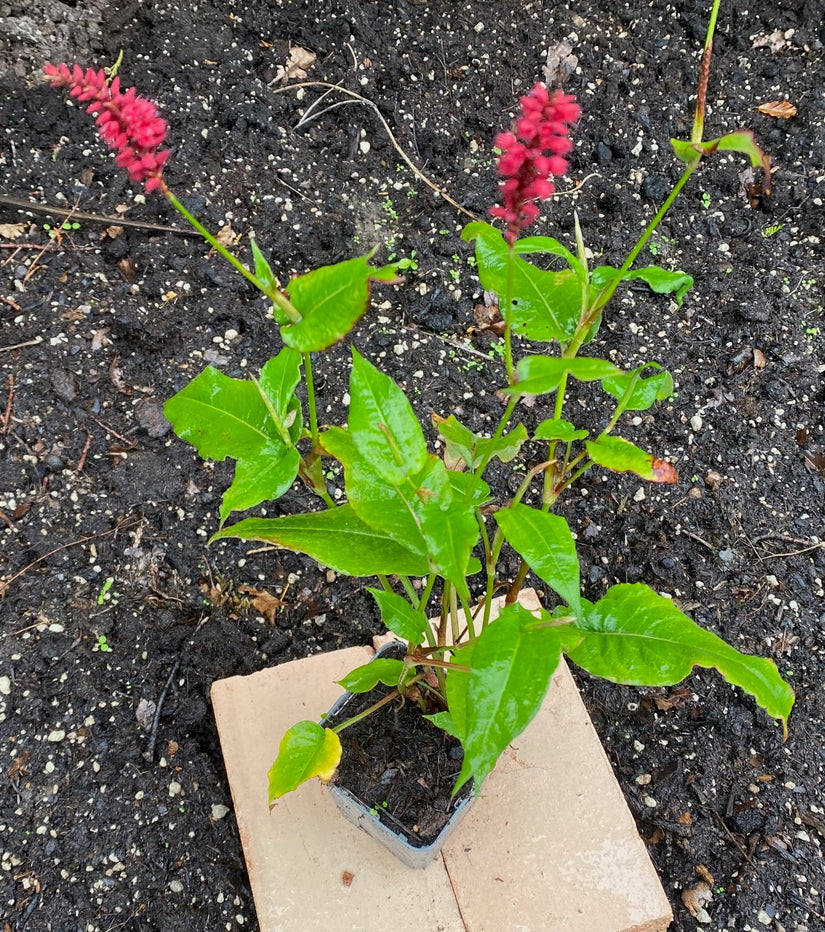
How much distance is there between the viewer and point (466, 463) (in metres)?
1.03

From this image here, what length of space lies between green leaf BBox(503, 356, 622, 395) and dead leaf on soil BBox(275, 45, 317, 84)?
2.07m

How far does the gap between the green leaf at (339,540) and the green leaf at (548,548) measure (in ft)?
0.49

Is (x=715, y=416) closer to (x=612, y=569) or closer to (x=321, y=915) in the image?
(x=612, y=569)

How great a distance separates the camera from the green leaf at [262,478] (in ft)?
3.17

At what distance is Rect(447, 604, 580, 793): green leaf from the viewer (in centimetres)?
78

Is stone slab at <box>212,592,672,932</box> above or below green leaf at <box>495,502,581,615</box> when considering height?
below

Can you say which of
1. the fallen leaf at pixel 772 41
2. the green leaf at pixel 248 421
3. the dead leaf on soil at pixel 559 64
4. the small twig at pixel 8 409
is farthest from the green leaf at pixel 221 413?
the fallen leaf at pixel 772 41

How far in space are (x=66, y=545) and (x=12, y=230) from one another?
3.22 ft

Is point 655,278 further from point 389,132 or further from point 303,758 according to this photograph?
point 389,132

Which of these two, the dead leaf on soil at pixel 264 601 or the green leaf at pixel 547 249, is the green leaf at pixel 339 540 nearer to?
the green leaf at pixel 547 249

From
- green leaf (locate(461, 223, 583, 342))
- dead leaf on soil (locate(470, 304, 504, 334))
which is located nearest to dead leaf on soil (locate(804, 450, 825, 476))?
dead leaf on soil (locate(470, 304, 504, 334))

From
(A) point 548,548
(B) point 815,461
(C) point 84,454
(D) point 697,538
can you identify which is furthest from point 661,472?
(C) point 84,454

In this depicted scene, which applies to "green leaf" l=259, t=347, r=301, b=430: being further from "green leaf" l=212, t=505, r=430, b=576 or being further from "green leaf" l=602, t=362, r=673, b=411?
"green leaf" l=602, t=362, r=673, b=411

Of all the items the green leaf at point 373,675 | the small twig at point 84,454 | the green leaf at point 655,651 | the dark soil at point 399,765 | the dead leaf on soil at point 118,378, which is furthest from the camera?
the dead leaf on soil at point 118,378
